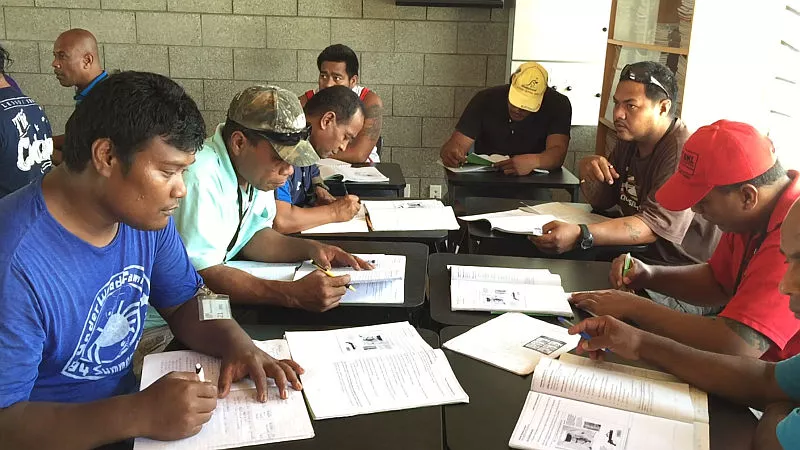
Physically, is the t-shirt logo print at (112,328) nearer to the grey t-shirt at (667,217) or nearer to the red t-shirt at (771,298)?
the red t-shirt at (771,298)

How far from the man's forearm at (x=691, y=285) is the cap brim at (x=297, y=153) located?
104cm

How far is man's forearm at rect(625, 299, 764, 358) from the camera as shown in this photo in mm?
1437

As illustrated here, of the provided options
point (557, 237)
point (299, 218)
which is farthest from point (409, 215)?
point (557, 237)

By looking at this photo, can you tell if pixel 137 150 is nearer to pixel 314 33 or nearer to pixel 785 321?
pixel 785 321

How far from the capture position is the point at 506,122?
12.7 ft

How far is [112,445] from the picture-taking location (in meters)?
1.04

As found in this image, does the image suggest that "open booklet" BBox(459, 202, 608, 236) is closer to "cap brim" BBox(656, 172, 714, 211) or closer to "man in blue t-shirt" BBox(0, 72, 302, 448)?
"cap brim" BBox(656, 172, 714, 211)

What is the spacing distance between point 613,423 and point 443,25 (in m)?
3.76

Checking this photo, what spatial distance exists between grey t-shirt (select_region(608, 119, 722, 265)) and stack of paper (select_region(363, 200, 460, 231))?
2.40 feet

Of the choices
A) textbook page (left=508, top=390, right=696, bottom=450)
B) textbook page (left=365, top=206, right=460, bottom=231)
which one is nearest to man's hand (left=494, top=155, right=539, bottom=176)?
textbook page (left=365, top=206, right=460, bottom=231)

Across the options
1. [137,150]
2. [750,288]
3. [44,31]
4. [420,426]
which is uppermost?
[44,31]

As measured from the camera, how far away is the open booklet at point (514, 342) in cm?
138

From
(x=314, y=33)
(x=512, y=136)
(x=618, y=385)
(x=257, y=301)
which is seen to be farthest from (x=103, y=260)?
(x=314, y=33)

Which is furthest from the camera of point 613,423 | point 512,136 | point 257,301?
point 512,136
